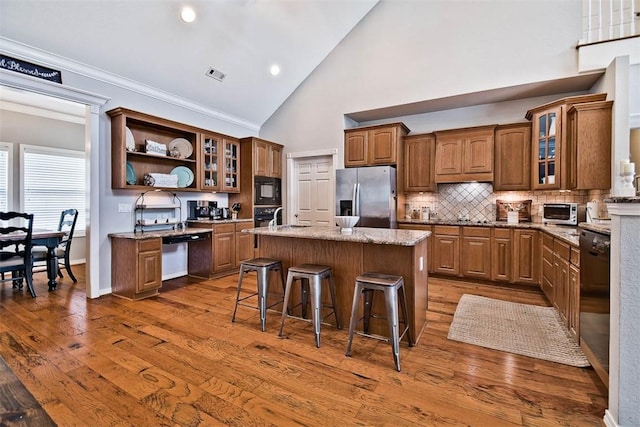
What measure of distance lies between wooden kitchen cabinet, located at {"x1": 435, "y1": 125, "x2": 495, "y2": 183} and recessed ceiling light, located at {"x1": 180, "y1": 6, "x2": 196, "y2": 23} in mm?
3817

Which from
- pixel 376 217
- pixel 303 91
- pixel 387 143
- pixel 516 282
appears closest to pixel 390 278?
pixel 376 217

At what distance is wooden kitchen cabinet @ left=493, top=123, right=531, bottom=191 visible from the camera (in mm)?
4355

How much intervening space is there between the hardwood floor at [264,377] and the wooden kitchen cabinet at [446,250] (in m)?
1.55

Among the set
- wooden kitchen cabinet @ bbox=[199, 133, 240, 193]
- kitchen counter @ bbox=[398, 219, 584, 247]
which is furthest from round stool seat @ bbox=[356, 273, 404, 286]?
wooden kitchen cabinet @ bbox=[199, 133, 240, 193]

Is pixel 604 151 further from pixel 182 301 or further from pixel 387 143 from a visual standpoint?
pixel 182 301

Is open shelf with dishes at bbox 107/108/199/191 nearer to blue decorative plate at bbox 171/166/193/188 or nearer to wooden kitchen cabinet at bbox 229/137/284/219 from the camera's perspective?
blue decorative plate at bbox 171/166/193/188

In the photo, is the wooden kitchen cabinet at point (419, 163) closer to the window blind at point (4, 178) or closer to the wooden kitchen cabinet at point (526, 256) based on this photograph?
the wooden kitchen cabinet at point (526, 256)

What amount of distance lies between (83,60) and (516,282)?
6.22 m

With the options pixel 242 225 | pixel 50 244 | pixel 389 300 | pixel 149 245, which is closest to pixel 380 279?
pixel 389 300

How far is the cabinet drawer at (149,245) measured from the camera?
3.76m

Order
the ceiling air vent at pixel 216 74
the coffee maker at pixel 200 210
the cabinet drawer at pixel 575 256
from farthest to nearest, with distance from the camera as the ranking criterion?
the coffee maker at pixel 200 210, the ceiling air vent at pixel 216 74, the cabinet drawer at pixel 575 256

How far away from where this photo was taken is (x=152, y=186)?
423 centimetres

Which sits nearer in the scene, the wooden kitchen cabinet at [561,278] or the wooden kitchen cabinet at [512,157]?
the wooden kitchen cabinet at [561,278]

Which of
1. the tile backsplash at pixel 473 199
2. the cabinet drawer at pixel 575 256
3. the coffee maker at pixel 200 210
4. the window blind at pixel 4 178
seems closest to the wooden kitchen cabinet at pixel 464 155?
the tile backsplash at pixel 473 199
